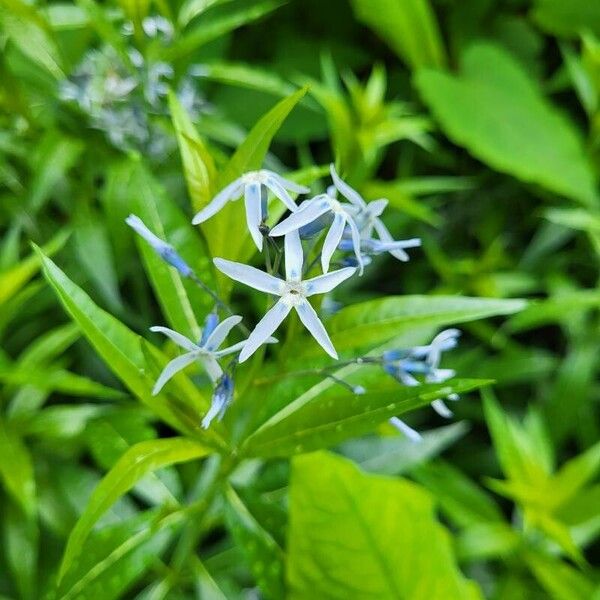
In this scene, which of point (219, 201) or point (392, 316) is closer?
point (219, 201)

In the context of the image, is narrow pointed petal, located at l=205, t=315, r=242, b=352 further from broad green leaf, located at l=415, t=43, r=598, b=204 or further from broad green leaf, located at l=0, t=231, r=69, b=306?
broad green leaf, located at l=415, t=43, r=598, b=204

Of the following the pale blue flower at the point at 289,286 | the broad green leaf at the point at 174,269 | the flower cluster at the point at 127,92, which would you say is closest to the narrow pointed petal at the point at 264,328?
the pale blue flower at the point at 289,286

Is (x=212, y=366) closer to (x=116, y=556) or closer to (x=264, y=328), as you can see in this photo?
(x=264, y=328)

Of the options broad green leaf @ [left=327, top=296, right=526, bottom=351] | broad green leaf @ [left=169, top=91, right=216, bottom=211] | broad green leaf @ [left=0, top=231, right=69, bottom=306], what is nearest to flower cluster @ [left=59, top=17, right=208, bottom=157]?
broad green leaf @ [left=0, top=231, right=69, bottom=306]

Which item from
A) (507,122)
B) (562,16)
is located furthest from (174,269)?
(562,16)

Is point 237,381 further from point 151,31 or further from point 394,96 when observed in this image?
point 394,96

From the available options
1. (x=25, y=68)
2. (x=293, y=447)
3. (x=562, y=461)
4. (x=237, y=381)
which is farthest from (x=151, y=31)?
(x=562, y=461)

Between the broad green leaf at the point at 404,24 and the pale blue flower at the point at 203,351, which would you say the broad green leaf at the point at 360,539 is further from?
the broad green leaf at the point at 404,24
